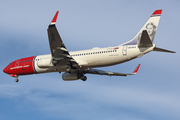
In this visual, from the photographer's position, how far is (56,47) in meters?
28.8

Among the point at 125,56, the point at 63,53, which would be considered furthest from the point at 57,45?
the point at 125,56

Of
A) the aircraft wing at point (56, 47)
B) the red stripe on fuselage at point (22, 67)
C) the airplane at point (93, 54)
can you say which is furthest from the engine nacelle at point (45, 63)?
the red stripe on fuselage at point (22, 67)

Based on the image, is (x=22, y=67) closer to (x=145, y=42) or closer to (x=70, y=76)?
(x=70, y=76)

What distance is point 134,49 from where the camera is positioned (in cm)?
2958

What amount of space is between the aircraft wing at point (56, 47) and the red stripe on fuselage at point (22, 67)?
18.2ft

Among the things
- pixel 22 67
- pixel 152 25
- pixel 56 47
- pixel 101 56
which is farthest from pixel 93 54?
pixel 22 67

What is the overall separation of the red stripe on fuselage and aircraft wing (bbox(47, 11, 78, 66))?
18.2 feet

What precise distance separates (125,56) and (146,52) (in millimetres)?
2554

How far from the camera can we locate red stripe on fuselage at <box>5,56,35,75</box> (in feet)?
114

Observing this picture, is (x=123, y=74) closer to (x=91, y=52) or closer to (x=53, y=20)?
(x=91, y=52)

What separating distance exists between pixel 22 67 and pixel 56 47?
29.6ft

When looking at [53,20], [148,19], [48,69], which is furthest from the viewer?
[48,69]

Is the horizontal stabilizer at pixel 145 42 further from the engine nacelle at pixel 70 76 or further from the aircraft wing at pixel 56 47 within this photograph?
the engine nacelle at pixel 70 76

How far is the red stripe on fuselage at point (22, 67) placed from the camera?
3488cm
